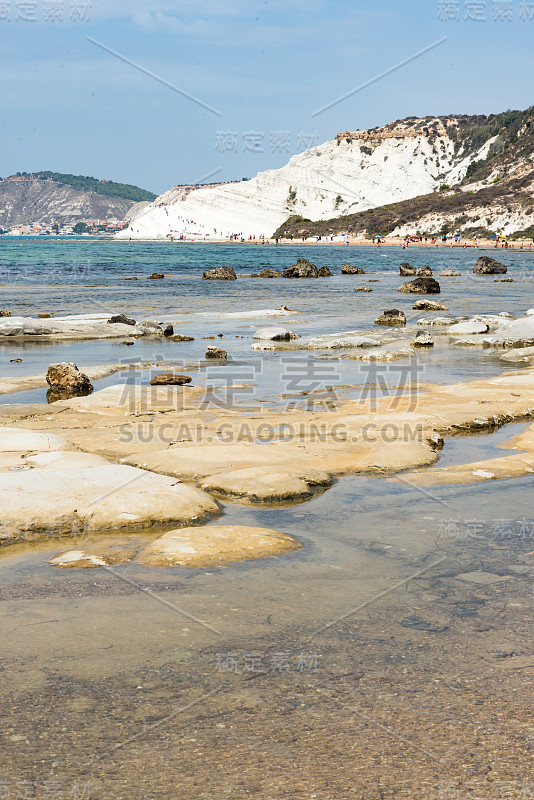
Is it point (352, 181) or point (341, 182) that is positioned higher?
point (341, 182)

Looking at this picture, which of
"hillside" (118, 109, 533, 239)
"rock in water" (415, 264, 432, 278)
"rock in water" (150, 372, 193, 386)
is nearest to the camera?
"rock in water" (150, 372, 193, 386)

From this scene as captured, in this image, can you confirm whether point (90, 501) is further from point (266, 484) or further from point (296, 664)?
point (296, 664)

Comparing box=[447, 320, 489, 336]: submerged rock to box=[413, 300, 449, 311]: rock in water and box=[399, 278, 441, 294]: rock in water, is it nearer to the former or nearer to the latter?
box=[413, 300, 449, 311]: rock in water

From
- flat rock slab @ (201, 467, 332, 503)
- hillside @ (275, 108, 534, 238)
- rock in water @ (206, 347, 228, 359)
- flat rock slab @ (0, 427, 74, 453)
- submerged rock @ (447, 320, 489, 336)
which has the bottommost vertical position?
flat rock slab @ (201, 467, 332, 503)

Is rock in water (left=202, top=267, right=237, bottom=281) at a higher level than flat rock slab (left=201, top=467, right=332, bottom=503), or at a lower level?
higher

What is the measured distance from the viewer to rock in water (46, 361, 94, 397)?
13014 mm

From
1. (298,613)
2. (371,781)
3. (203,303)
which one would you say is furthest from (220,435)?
(203,303)

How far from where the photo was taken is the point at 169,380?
1346 cm

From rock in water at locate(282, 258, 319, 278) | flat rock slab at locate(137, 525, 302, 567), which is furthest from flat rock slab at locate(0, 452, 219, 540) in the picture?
rock in water at locate(282, 258, 319, 278)

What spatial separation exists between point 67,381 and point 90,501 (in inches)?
262

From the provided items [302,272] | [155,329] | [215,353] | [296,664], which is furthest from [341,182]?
[296,664]

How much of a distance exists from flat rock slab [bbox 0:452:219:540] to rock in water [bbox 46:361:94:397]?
18.6ft

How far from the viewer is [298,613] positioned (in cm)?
498

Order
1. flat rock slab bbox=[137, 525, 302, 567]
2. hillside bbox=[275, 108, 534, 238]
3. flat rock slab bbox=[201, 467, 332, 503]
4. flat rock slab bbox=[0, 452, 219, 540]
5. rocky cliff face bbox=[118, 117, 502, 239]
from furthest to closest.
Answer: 1. rocky cliff face bbox=[118, 117, 502, 239]
2. hillside bbox=[275, 108, 534, 238]
3. flat rock slab bbox=[201, 467, 332, 503]
4. flat rock slab bbox=[0, 452, 219, 540]
5. flat rock slab bbox=[137, 525, 302, 567]
